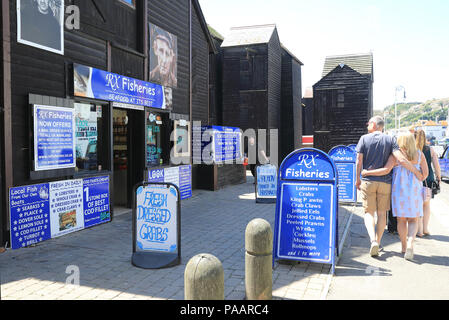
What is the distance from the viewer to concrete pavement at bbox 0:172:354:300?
4.24 metres

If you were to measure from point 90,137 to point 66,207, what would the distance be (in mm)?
1585

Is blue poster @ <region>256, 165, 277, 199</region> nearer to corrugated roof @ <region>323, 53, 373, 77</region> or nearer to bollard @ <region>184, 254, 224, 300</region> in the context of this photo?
bollard @ <region>184, 254, 224, 300</region>

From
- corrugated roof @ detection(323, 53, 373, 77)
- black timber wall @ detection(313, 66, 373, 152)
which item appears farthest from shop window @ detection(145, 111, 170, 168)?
corrugated roof @ detection(323, 53, 373, 77)

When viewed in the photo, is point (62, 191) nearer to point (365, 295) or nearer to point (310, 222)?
point (310, 222)

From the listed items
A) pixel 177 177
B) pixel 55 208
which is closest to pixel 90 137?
pixel 55 208

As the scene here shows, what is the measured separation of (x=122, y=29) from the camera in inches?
354

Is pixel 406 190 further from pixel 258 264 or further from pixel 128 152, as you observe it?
pixel 128 152

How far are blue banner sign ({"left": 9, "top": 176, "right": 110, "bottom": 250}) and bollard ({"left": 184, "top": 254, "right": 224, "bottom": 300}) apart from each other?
399 centimetres

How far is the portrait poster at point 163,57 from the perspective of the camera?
1008 centimetres

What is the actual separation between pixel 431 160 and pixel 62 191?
6.59m

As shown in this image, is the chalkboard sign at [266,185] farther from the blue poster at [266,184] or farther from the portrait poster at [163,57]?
the portrait poster at [163,57]

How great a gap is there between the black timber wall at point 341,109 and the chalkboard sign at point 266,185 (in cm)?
1474

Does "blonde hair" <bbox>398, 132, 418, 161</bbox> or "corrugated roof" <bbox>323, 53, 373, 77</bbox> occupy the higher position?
"corrugated roof" <bbox>323, 53, 373, 77</bbox>

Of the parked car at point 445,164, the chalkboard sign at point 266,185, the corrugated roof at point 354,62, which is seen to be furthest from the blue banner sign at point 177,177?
the corrugated roof at point 354,62
